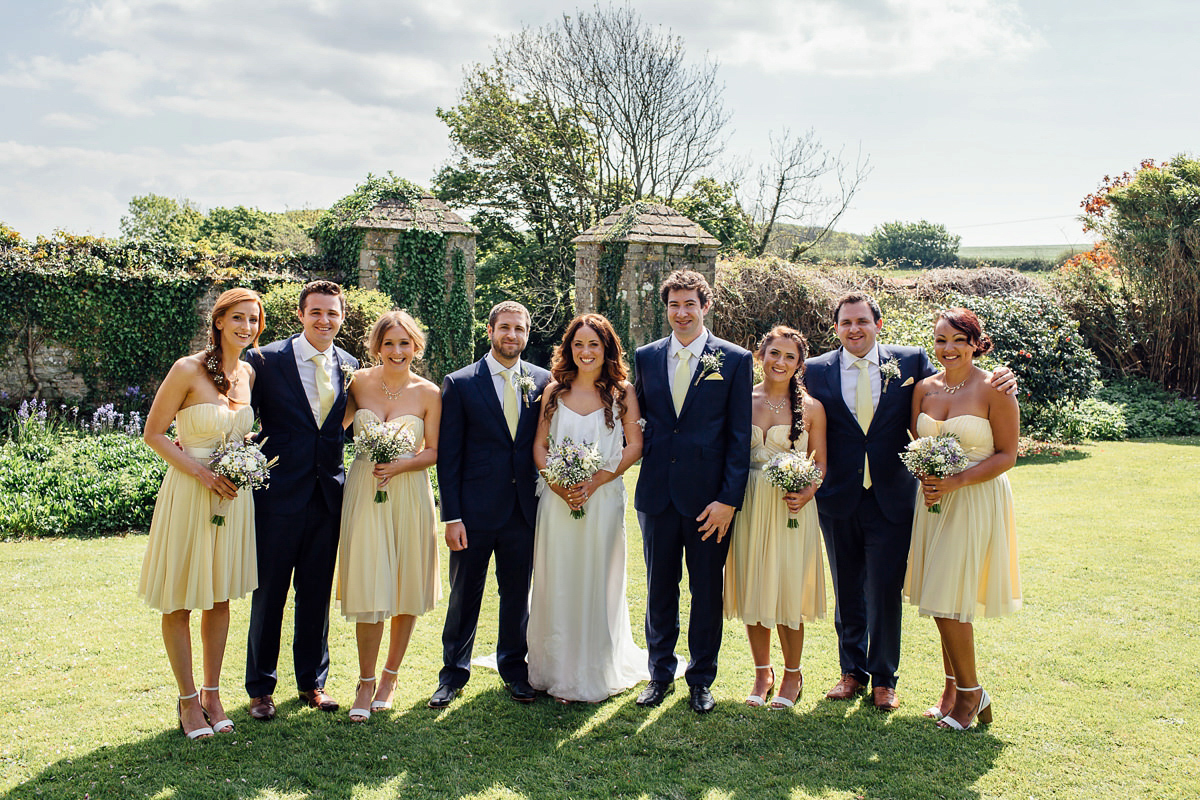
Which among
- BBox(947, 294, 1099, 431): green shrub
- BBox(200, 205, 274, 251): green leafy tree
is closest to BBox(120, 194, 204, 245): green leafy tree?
BBox(200, 205, 274, 251): green leafy tree

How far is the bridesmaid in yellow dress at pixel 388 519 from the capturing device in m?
3.98

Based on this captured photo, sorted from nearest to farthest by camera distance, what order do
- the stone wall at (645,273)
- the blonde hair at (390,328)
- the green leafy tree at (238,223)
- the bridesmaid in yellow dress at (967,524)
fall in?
the bridesmaid in yellow dress at (967,524)
the blonde hair at (390,328)
the stone wall at (645,273)
the green leafy tree at (238,223)

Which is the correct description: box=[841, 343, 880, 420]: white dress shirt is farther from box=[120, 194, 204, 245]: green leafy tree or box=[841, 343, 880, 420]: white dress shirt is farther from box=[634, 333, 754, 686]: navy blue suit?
box=[120, 194, 204, 245]: green leafy tree

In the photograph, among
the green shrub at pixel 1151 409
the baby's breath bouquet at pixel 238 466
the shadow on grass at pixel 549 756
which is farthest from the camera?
the green shrub at pixel 1151 409

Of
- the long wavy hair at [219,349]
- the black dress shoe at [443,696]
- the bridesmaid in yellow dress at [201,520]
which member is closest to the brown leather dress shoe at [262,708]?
the bridesmaid in yellow dress at [201,520]

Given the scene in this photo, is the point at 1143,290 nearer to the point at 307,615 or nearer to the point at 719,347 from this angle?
the point at 719,347

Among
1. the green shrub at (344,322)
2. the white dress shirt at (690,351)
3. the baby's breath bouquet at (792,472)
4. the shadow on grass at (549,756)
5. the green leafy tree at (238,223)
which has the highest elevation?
the green leafy tree at (238,223)

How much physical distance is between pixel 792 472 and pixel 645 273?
816 cm

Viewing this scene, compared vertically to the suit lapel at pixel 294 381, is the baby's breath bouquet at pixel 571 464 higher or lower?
lower

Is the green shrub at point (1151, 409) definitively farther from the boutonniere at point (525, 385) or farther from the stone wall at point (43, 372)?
the stone wall at point (43, 372)

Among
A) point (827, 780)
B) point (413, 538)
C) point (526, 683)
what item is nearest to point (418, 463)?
point (413, 538)

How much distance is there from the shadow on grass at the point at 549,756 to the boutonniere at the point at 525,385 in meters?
1.67

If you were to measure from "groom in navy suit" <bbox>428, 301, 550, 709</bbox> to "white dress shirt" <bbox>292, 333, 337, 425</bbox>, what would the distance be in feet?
1.98

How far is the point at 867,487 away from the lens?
13.6 feet
